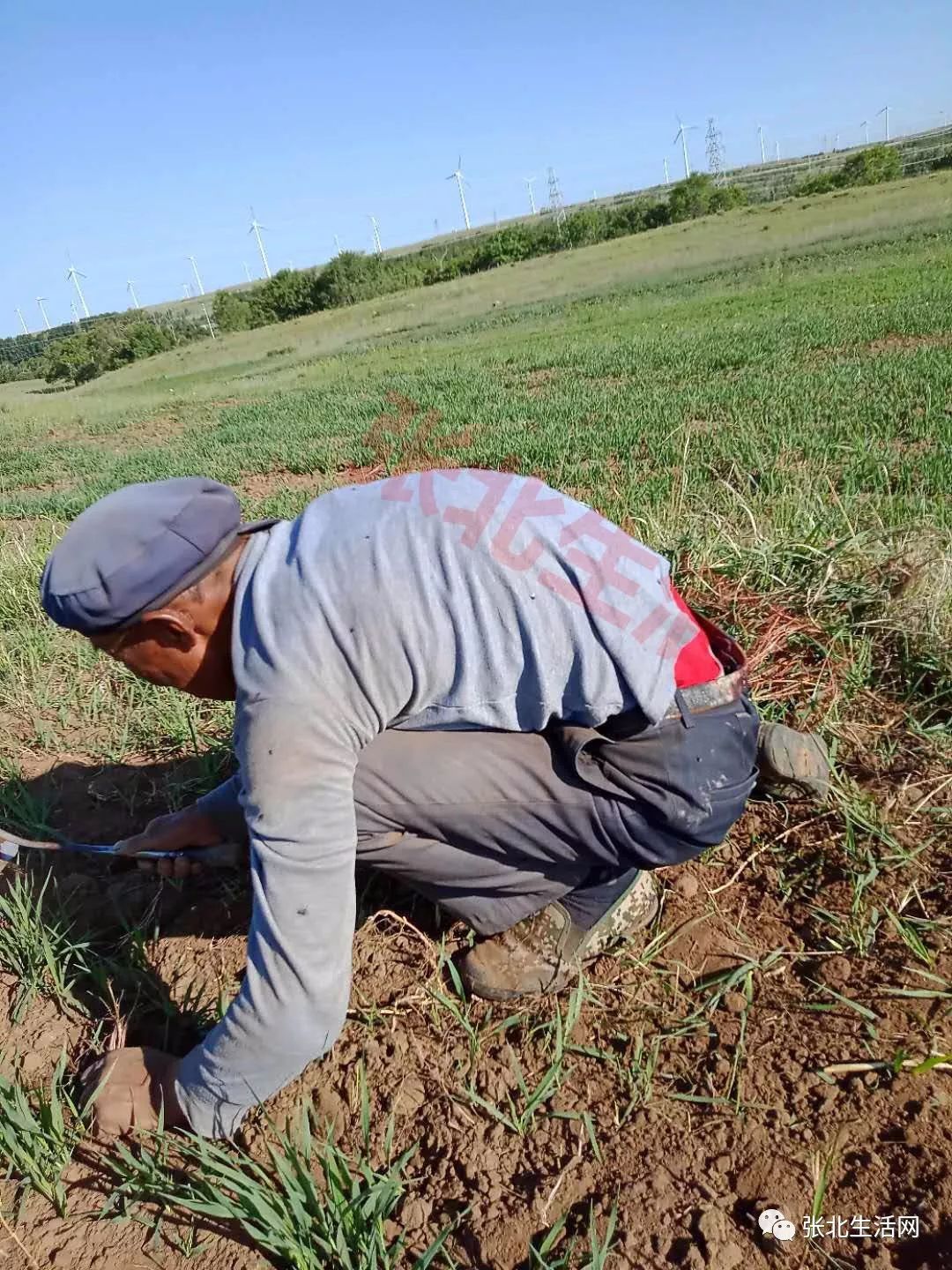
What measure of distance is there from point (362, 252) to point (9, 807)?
180 ft

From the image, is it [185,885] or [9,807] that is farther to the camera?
[9,807]

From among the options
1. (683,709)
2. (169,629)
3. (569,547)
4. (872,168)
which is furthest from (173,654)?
(872,168)

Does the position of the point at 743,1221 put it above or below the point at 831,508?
below

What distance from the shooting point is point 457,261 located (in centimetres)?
4981

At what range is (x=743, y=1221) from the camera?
1241 mm

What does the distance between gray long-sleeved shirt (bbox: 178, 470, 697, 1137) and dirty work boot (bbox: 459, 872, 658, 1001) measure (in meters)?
0.48

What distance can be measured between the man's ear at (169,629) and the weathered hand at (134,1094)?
73 cm

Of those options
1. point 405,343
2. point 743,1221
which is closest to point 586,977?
point 743,1221

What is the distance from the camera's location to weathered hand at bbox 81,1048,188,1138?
4.78 feet

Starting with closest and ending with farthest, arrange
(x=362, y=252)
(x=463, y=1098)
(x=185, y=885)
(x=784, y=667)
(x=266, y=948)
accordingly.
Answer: (x=266, y=948) → (x=463, y=1098) → (x=185, y=885) → (x=784, y=667) → (x=362, y=252)

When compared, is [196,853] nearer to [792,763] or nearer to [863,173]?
[792,763]

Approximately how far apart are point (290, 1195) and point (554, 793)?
0.76 m

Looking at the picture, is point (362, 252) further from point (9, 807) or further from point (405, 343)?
point (9, 807)

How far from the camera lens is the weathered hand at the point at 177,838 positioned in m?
1.92
